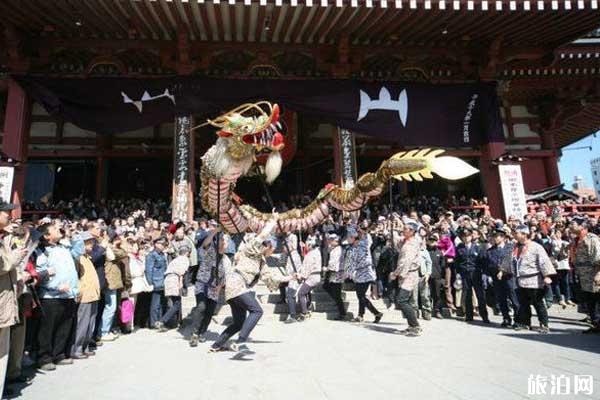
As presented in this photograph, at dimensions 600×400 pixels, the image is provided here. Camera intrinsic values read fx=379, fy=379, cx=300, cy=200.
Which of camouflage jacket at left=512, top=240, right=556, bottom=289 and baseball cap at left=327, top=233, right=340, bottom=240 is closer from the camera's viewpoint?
camouflage jacket at left=512, top=240, right=556, bottom=289

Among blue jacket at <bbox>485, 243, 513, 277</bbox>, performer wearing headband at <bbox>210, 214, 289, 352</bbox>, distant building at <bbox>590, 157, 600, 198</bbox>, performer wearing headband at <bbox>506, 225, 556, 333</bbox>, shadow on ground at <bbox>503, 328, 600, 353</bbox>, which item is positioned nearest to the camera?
performer wearing headband at <bbox>210, 214, 289, 352</bbox>

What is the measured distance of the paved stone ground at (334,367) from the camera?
134 inches

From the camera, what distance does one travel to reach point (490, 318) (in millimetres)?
7137

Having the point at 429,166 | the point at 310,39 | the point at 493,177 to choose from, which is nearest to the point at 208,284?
the point at 429,166

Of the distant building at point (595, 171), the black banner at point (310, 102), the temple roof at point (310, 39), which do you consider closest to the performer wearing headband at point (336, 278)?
the black banner at point (310, 102)

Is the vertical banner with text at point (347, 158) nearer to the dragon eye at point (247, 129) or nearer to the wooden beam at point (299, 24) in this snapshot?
the wooden beam at point (299, 24)

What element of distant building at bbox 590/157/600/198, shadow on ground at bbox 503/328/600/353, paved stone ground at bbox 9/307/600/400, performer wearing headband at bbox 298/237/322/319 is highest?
distant building at bbox 590/157/600/198

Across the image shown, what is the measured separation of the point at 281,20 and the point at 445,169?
689 centimetres

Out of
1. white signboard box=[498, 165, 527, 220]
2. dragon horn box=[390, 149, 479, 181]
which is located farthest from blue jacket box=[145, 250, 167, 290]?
white signboard box=[498, 165, 527, 220]

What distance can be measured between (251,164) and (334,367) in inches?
Result: 102

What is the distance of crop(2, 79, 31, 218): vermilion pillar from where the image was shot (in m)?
9.16

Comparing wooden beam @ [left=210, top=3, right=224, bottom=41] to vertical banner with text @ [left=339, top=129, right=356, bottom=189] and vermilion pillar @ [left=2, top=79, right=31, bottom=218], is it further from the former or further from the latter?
vermilion pillar @ [left=2, top=79, right=31, bottom=218]

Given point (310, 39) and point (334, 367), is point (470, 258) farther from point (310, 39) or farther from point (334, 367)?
point (310, 39)

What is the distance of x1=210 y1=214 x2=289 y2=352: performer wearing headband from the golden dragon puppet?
676mm
